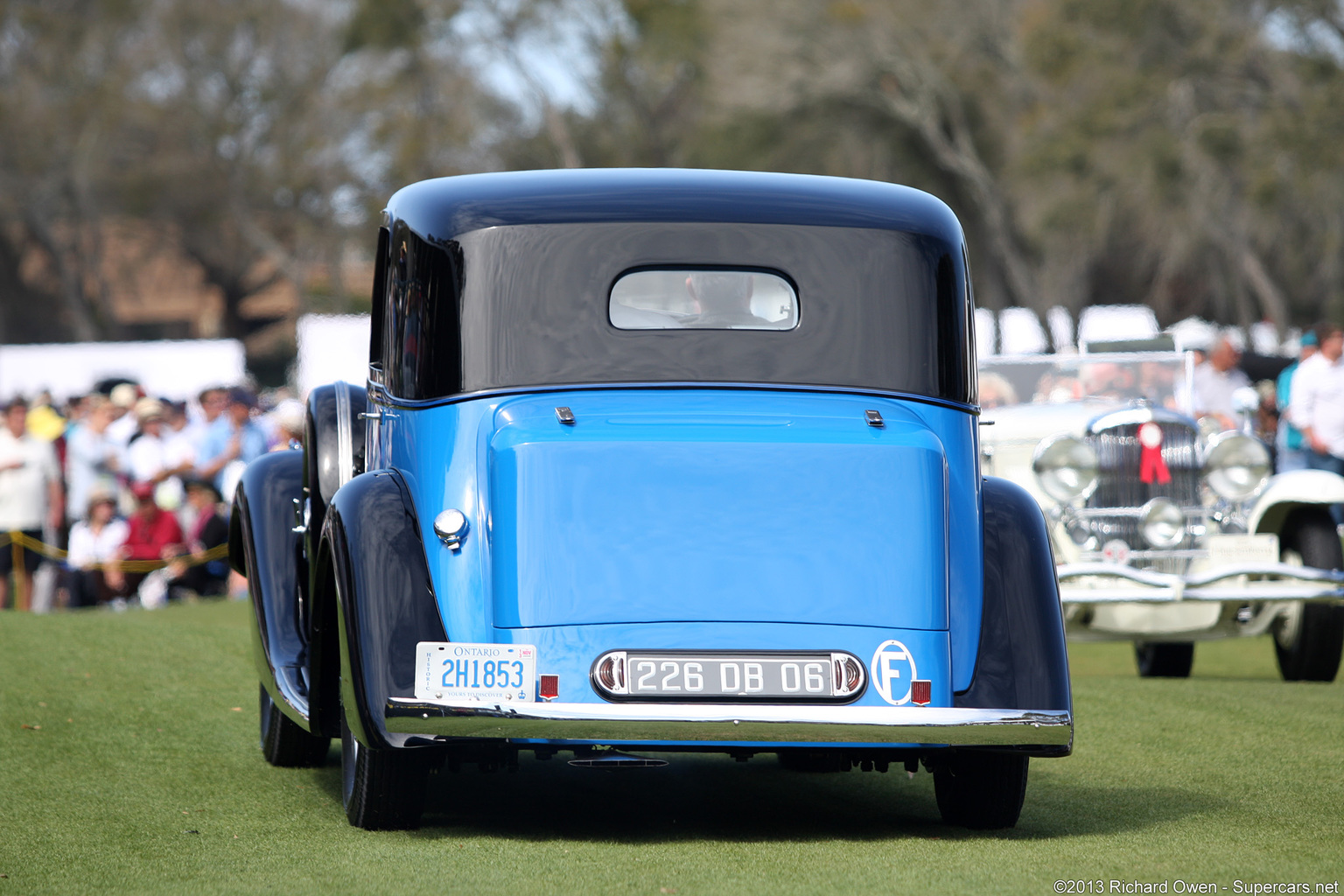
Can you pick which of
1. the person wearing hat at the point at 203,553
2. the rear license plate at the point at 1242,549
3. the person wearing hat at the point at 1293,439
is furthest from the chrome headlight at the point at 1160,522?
the person wearing hat at the point at 203,553

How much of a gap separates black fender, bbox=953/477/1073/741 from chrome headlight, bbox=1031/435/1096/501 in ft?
14.9

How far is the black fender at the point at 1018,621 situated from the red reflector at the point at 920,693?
0.10 meters

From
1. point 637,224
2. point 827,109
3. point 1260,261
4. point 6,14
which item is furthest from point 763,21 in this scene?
point 637,224

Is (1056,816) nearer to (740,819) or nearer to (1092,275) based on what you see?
(740,819)

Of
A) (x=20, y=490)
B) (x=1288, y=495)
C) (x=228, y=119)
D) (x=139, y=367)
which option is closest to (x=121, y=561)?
(x=20, y=490)

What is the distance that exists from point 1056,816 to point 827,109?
38.4 meters

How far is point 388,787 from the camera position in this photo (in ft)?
17.4

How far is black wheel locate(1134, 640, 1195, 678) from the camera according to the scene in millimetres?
10773

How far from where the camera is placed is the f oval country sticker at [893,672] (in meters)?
4.96

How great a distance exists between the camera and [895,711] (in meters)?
4.87

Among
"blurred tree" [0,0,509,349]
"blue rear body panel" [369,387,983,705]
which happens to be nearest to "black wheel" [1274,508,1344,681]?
"blue rear body panel" [369,387,983,705]

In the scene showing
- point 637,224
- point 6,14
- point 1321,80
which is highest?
point 6,14

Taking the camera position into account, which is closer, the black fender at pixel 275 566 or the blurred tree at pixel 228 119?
the black fender at pixel 275 566

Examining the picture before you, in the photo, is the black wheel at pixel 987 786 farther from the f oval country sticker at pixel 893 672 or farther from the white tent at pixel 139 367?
the white tent at pixel 139 367
